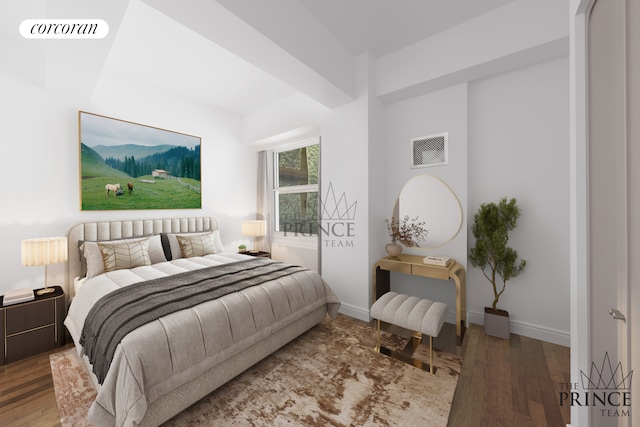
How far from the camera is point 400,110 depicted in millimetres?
3174

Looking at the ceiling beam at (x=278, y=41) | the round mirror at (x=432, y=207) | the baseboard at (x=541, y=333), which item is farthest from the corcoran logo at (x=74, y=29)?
the baseboard at (x=541, y=333)

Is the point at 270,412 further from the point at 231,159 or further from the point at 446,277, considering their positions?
the point at 231,159

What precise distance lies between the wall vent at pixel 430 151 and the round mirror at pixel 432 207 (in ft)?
0.58

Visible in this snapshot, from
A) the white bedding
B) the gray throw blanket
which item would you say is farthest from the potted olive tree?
the gray throw blanket

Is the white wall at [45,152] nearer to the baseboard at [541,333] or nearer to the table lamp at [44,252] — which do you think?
the table lamp at [44,252]

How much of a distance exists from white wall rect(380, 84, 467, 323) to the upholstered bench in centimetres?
82

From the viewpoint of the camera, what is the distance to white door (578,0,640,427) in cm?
79

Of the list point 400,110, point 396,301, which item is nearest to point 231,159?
point 400,110

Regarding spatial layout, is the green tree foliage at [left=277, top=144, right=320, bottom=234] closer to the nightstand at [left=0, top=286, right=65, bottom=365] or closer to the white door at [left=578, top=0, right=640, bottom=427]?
the nightstand at [left=0, top=286, right=65, bottom=365]

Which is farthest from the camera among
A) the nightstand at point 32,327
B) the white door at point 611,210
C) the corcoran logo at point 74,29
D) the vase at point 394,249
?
the vase at point 394,249

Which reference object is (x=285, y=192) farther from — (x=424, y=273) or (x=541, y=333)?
(x=541, y=333)

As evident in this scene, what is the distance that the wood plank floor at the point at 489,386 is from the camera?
1544mm

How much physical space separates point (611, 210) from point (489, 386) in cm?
159

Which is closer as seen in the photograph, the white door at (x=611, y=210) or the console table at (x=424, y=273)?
the white door at (x=611, y=210)
